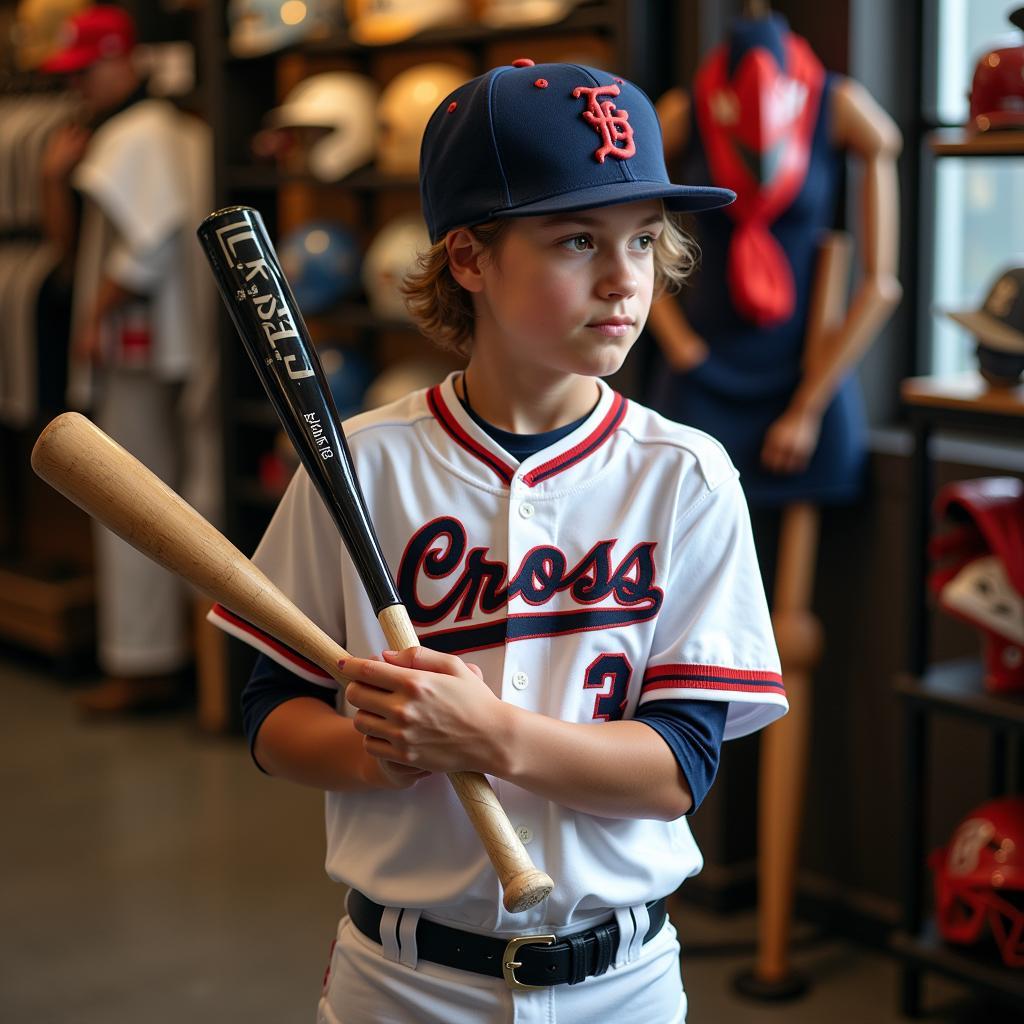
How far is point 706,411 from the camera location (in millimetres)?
2826

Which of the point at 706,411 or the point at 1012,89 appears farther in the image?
the point at 706,411

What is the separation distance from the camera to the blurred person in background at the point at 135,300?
4227 millimetres

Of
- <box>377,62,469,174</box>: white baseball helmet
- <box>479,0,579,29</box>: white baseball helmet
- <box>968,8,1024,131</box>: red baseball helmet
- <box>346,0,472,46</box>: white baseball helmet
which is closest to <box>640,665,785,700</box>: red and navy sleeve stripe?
<box>968,8,1024,131</box>: red baseball helmet

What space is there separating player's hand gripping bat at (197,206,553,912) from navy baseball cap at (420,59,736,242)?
0.15 metres

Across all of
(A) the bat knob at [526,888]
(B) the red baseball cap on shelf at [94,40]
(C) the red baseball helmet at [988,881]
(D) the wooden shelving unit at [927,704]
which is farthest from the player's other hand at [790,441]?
(B) the red baseball cap on shelf at [94,40]

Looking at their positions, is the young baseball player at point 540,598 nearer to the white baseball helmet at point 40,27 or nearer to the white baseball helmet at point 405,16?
the white baseball helmet at point 405,16

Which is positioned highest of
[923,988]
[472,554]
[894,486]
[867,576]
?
[472,554]

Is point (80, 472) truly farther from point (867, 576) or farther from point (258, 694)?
point (867, 576)

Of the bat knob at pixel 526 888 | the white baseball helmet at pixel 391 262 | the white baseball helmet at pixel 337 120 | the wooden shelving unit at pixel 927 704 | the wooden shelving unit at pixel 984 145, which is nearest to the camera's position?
the bat knob at pixel 526 888

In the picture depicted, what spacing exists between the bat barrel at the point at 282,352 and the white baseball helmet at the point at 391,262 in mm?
2558

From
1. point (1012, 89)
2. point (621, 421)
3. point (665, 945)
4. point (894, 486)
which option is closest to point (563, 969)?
point (665, 945)

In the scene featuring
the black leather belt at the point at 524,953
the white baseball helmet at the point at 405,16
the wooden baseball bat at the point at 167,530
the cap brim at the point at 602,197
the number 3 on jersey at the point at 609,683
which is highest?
the white baseball helmet at the point at 405,16

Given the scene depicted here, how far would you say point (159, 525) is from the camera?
1.12m

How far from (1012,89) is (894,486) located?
2.83 feet
